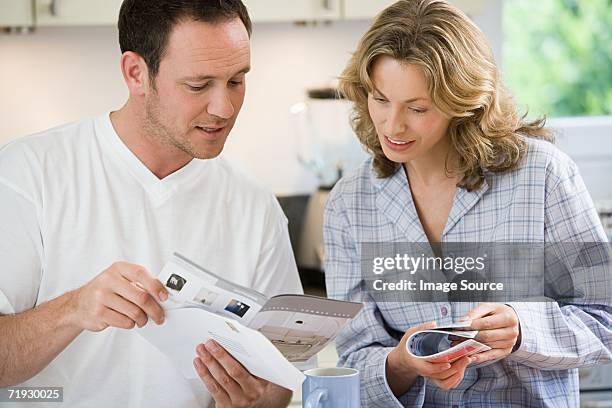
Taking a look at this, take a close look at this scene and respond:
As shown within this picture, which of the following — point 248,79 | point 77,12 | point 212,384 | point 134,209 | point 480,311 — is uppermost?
point 77,12

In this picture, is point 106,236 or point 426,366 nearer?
point 426,366

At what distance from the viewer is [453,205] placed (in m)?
1.69

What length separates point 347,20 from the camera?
2.94 meters

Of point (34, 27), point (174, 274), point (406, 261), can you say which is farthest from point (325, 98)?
point (174, 274)

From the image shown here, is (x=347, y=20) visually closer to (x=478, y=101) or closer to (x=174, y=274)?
(x=478, y=101)

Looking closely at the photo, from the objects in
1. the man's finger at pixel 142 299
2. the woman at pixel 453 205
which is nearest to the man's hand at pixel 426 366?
the woman at pixel 453 205

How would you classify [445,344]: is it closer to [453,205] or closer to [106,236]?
[453,205]

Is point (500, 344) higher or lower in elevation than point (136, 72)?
lower

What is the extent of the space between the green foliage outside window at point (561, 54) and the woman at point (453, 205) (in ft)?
→ 12.2

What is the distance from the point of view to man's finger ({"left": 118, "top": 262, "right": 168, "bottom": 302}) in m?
1.31

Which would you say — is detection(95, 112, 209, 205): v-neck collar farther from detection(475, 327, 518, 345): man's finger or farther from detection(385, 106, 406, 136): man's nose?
detection(475, 327, 518, 345): man's finger

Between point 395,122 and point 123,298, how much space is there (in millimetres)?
535

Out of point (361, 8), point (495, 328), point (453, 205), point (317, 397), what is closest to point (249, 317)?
point (317, 397)

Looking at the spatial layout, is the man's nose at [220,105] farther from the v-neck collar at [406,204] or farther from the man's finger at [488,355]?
the man's finger at [488,355]
